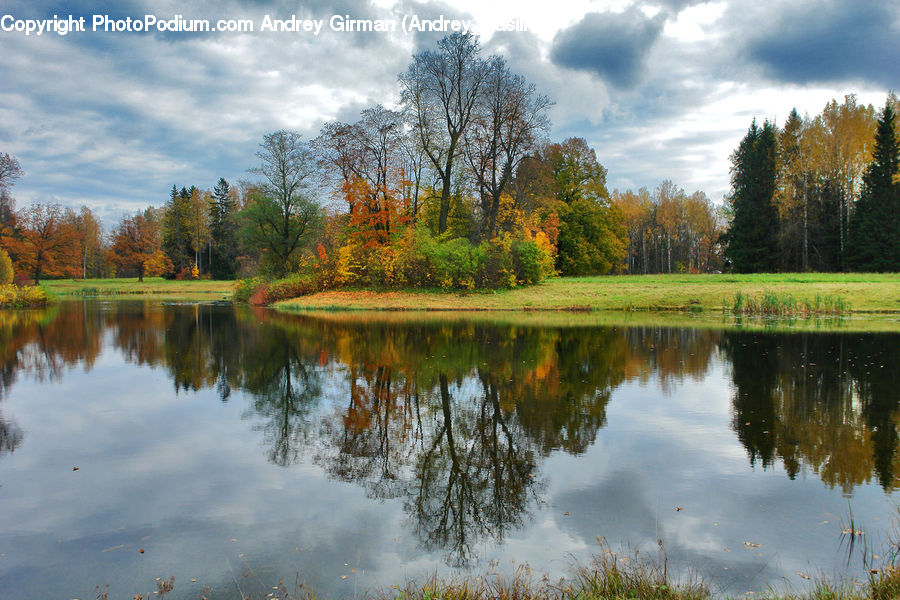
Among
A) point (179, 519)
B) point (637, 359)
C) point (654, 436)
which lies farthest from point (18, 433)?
point (637, 359)

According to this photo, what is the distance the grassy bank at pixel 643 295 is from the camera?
91.6 feet

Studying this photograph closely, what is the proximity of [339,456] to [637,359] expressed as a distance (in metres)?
9.29

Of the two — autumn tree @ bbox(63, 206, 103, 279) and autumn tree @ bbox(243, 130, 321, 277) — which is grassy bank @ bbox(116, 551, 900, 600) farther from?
autumn tree @ bbox(63, 206, 103, 279)

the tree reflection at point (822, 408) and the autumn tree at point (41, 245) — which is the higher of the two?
the autumn tree at point (41, 245)

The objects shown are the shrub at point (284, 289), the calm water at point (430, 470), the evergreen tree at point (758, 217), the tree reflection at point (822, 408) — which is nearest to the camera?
the calm water at point (430, 470)

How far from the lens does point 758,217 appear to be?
52.5m

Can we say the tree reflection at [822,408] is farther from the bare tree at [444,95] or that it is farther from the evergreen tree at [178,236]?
the evergreen tree at [178,236]

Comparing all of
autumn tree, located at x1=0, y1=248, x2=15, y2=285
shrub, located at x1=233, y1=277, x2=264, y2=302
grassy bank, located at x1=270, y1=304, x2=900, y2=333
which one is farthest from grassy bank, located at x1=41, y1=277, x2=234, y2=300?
grassy bank, located at x1=270, y1=304, x2=900, y2=333

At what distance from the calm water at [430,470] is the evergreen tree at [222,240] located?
225ft

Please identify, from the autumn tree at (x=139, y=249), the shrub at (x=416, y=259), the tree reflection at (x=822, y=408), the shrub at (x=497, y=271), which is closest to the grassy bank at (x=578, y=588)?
the tree reflection at (x=822, y=408)

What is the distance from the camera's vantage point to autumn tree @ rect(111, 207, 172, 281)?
258ft

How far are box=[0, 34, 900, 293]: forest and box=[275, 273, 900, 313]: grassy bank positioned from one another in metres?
1.97

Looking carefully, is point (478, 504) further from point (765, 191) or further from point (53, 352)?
point (765, 191)

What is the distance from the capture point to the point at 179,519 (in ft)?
15.7
